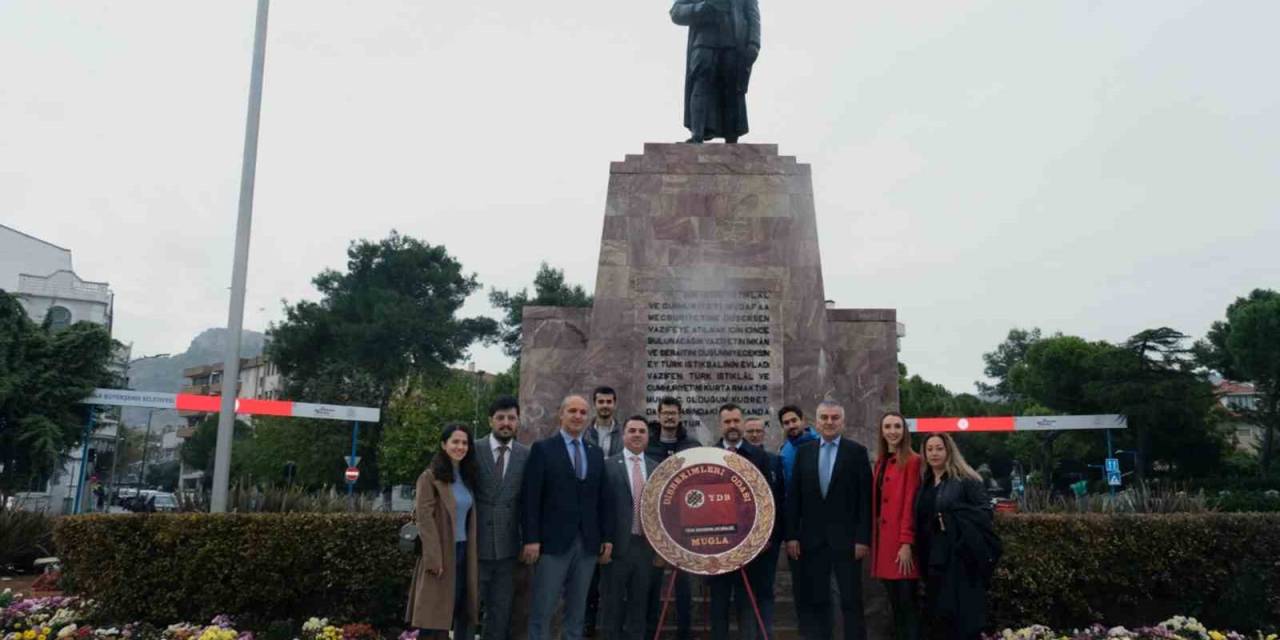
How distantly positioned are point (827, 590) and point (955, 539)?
0.91 meters

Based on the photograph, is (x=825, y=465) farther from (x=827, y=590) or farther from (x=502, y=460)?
(x=502, y=460)

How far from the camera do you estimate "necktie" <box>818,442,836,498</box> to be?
591 centimetres

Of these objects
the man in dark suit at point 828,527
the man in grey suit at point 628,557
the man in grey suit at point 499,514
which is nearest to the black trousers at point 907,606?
the man in dark suit at point 828,527

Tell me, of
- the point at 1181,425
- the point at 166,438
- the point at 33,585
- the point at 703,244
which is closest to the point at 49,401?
the point at 33,585

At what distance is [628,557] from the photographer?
19.4 ft

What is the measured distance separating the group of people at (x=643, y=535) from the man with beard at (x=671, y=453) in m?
0.02

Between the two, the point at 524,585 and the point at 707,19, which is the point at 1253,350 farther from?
the point at 524,585

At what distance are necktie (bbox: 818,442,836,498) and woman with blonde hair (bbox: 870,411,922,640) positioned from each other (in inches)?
13.2

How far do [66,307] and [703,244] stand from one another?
44.2 metres

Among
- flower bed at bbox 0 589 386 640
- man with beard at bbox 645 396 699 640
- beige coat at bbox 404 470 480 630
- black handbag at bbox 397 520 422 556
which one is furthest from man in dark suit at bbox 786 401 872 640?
flower bed at bbox 0 589 386 640

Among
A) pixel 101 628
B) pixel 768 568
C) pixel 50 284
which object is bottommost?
pixel 101 628

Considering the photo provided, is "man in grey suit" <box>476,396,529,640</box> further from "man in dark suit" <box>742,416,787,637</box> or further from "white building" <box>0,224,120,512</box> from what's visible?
"white building" <box>0,224,120,512</box>

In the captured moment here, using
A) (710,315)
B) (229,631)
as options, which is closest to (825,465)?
(710,315)

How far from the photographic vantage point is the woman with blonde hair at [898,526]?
225 inches
